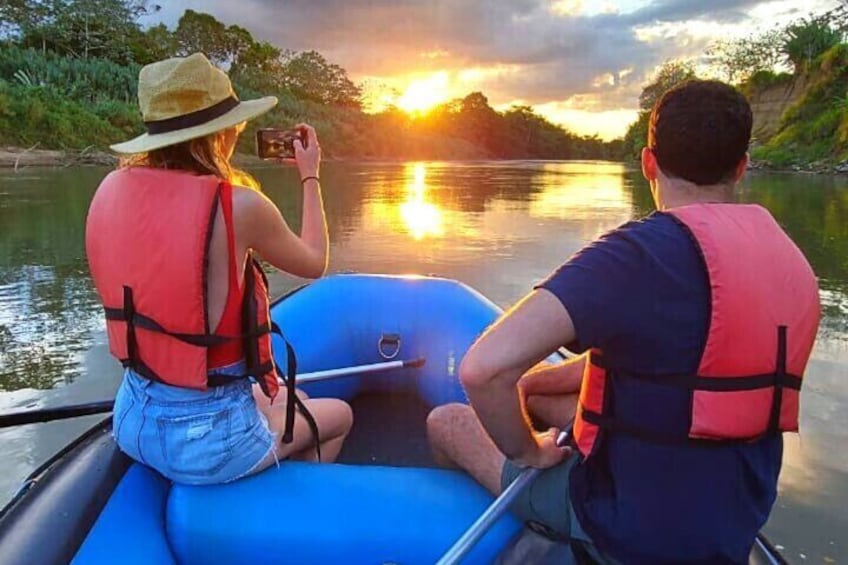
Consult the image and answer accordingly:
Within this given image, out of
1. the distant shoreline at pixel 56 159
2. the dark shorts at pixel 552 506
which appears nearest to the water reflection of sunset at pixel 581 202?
the distant shoreline at pixel 56 159

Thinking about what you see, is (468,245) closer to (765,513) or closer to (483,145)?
(765,513)

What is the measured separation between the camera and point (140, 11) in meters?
29.5

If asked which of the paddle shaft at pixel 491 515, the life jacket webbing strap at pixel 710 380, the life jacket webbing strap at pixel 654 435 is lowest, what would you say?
the paddle shaft at pixel 491 515

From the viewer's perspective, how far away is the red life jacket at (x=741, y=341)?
1020 millimetres

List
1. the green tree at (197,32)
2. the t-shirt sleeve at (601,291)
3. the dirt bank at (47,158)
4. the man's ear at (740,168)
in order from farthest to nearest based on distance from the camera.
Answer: the green tree at (197,32) < the dirt bank at (47,158) < the man's ear at (740,168) < the t-shirt sleeve at (601,291)

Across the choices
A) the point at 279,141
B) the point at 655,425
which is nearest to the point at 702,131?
the point at 655,425

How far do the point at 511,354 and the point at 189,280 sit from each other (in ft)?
2.20

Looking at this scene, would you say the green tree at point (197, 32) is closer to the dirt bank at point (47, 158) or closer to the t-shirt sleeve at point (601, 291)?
the dirt bank at point (47, 158)

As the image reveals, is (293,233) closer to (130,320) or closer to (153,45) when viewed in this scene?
(130,320)

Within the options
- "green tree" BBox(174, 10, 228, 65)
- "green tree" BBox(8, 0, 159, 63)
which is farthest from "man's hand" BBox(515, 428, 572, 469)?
"green tree" BBox(174, 10, 228, 65)

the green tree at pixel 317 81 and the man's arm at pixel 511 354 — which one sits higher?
the green tree at pixel 317 81

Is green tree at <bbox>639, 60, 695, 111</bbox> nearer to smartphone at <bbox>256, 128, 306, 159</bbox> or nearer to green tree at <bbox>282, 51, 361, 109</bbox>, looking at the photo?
green tree at <bbox>282, 51, 361, 109</bbox>

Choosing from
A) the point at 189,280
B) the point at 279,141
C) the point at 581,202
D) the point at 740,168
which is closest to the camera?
the point at 740,168

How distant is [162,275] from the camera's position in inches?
54.9
